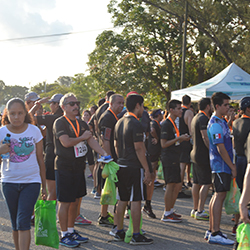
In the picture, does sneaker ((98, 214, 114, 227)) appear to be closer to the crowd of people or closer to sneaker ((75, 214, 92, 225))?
the crowd of people

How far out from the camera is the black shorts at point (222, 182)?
5.01 m

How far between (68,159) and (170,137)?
2.20m

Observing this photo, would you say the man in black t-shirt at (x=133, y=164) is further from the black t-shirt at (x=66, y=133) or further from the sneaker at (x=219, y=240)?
the sneaker at (x=219, y=240)

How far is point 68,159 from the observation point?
4949 millimetres

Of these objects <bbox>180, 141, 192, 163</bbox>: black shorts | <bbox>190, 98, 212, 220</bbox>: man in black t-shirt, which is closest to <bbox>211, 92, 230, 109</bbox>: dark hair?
<bbox>190, 98, 212, 220</bbox>: man in black t-shirt

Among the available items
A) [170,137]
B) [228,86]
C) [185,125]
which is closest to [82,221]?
[170,137]

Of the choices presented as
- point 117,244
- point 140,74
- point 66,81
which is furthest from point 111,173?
point 66,81

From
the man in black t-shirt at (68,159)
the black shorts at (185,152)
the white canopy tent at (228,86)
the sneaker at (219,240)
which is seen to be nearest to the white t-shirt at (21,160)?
the man in black t-shirt at (68,159)

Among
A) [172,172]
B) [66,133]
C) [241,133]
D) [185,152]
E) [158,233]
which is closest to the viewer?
[66,133]

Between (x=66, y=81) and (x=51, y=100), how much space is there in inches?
4098

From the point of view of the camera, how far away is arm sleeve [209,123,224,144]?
16.3 ft

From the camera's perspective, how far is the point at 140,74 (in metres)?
23.5

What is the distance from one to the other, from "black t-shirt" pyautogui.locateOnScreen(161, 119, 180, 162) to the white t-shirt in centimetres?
298

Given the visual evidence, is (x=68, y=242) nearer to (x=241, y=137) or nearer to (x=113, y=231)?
(x=113, y=231)
